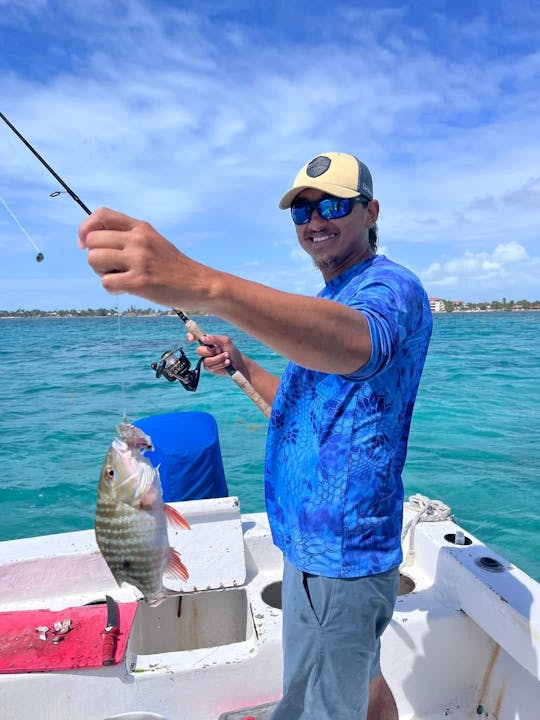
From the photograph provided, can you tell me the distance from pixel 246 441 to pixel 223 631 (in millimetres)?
9390

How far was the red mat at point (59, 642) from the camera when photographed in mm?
2859

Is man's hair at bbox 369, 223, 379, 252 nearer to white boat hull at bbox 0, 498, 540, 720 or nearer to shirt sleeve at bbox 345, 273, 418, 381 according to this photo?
shirt sleeve at bbox 345, 273, 418, 381

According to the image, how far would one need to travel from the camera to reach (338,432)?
1887 millimetres

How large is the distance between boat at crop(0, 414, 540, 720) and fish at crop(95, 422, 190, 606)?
1.36 m

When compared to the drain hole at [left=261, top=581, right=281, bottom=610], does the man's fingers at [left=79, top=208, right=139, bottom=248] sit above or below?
above

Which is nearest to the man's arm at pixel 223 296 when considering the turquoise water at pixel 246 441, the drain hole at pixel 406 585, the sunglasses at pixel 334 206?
the sunglasses at pixel 334 206

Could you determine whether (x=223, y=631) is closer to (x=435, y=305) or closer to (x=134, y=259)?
(x=134, y=259)

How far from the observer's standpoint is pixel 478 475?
413 inches

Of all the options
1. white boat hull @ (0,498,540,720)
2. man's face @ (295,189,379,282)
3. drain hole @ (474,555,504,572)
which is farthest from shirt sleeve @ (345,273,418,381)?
drain hole @ (474,555,504,572)

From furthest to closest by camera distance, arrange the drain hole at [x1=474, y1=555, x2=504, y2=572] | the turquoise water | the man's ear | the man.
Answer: the turquoise water → the drain hole at [x1=474, y1=555, x2=504, y2=572] → the man's ear → the man

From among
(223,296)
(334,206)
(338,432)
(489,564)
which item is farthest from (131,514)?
(489,564)

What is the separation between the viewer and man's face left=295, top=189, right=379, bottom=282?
7.06 ft

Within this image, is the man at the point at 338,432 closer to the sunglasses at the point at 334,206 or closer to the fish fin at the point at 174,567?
the sunglasses at the point at 334,206

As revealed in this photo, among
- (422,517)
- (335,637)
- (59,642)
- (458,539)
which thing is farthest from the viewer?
(422,517)
